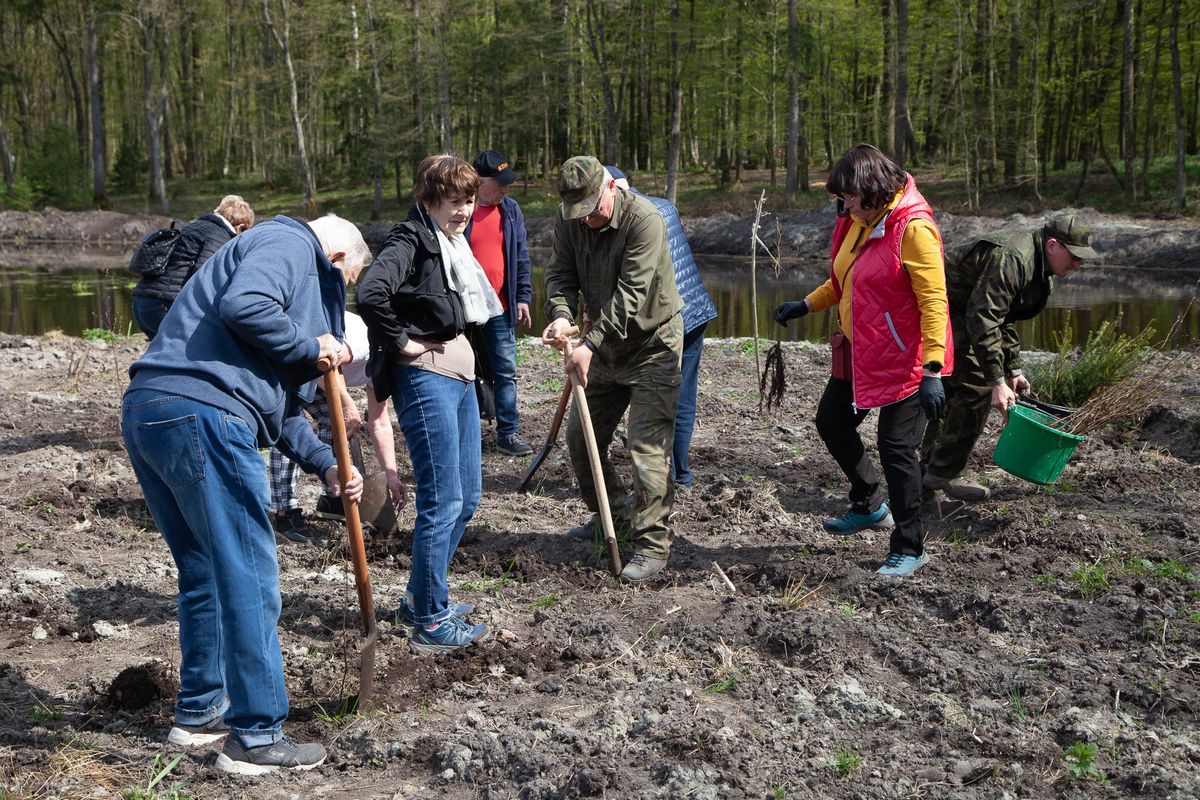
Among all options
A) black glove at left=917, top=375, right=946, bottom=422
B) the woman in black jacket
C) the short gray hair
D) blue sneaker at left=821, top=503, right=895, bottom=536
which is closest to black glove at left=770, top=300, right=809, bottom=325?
black glove at left=917, top=375, right=946, bottom=422

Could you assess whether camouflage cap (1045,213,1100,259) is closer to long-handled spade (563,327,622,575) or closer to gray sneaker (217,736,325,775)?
long-handled spade (563,327,622,575)

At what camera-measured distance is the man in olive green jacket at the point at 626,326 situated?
502 centimetres

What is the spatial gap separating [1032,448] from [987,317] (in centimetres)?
74

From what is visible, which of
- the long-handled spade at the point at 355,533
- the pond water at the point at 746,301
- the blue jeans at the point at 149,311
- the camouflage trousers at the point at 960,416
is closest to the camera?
the long-handled spade at the point at 355,533

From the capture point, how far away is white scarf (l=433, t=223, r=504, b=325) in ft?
14.2

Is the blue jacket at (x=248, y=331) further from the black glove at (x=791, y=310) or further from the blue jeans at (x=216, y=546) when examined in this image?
the black glove at (x=791, y=310)

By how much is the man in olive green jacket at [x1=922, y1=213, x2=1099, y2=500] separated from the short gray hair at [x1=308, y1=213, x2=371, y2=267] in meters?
3.35

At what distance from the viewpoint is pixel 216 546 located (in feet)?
10.6

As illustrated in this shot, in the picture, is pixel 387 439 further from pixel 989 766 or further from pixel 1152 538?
pixel 1152 538

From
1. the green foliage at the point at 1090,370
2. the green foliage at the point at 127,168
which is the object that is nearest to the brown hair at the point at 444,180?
the green foliage at the point at 1090,370

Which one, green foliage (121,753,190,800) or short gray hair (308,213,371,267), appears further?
short gray hair (308,213,371,267)

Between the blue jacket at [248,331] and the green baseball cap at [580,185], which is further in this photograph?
the green baseball cap at [580,185]

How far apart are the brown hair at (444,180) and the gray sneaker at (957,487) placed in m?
3.60

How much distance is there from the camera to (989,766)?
3.47 meters
